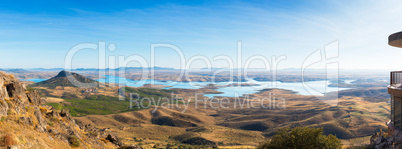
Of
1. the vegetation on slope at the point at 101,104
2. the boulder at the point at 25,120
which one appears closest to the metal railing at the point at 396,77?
the boulder at the point at 25,120

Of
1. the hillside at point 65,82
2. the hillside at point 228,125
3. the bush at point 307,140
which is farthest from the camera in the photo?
the hillside at point 65,82

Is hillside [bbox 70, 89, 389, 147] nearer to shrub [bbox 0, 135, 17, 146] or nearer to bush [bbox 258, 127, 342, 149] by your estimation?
bush [bbox 258, 127, 342, 149]

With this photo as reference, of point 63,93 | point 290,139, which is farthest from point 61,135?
point 63,93

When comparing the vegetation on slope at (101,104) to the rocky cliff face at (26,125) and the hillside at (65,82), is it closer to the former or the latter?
the hillside at (65,82)

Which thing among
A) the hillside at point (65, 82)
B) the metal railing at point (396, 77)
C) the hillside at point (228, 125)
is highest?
the metal railing at point (396, 77)

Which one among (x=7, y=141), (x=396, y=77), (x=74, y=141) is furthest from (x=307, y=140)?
(x=7, y=141)

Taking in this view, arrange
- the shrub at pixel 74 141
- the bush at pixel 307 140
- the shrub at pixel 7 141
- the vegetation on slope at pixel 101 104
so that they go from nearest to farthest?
the shrub at pixel 7 141, the shrub at pixel 74 141, the bush at pixel 307 140, the vegetation on slope at pixel 101 104

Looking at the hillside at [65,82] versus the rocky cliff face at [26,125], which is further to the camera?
the hillside at [65,82]

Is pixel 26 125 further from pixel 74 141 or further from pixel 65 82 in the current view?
pixel 65 82

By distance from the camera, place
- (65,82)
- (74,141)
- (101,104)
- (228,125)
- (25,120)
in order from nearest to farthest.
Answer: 1. (25,120)
2. (74,141)
3. (228,125)
4. (101,104)
5. (65,82)
